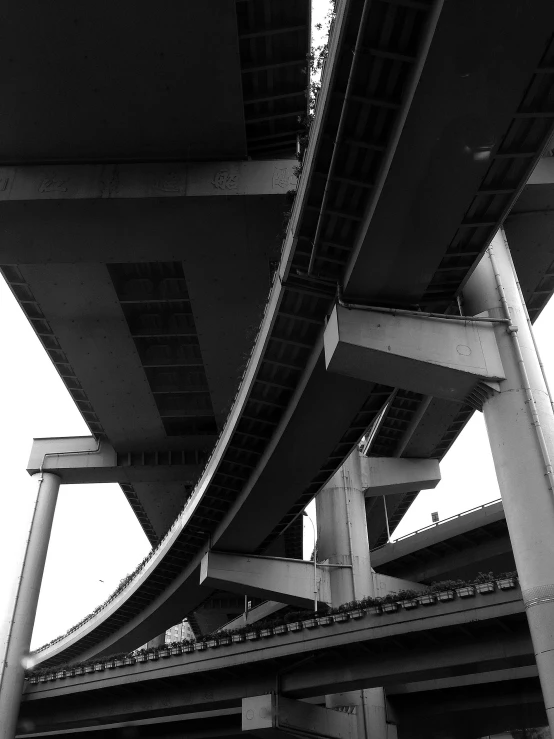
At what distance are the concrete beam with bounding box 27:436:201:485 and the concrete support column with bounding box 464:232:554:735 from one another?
24899 millimetres

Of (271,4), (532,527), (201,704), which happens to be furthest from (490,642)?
(271,4)

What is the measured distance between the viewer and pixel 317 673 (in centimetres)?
2478

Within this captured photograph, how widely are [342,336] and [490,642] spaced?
11315 mm

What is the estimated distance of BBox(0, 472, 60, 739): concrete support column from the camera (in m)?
32.0

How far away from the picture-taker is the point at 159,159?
2233 cm

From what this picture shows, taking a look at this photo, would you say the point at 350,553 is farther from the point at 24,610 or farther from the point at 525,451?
the point at 525,451

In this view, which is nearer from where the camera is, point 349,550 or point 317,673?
point 317,673

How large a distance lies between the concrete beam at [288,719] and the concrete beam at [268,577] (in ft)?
17.2

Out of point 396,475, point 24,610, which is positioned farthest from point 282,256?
point 24,610

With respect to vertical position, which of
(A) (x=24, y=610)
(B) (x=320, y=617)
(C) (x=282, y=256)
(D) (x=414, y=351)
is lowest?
(B) (x=320, y=617)

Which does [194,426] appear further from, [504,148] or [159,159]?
[504,148]

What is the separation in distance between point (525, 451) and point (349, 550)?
57.9ft

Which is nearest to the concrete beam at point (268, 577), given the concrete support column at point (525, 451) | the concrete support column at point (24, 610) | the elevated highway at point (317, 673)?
the elevated highway at point (317, 673)

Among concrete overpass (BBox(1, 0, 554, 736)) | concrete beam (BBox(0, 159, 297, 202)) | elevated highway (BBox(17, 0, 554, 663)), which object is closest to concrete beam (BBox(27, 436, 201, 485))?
concrete overpass (BBox(1, 0, 554, 736))
